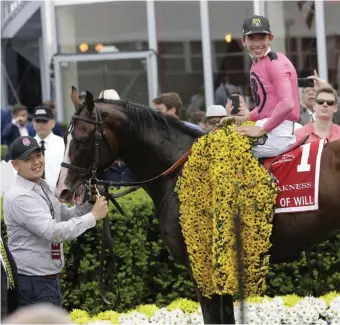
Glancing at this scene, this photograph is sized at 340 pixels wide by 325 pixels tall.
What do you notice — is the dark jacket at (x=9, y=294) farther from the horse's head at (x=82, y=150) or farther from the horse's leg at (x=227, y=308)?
the horse's leg at (x=227, y=308)

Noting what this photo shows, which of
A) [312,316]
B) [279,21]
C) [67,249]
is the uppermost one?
[279,21]

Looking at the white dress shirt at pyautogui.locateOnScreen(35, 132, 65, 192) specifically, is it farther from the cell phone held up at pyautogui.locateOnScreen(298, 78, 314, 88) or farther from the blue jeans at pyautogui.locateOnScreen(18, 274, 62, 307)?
the blue jeans at pyautogui.locateOnScreen(18, 274, 62, 307)

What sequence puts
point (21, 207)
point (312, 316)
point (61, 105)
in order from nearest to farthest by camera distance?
point (21, 207) → point (312, 316) → point (61, 105)

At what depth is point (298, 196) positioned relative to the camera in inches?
233

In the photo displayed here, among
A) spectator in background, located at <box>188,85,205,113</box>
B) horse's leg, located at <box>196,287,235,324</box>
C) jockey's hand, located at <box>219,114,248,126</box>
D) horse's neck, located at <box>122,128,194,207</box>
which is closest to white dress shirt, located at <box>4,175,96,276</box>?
horse's neck, located at <box>122,128,194,207</box>

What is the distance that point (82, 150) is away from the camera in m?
6.06

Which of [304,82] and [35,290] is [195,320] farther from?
[304,82]

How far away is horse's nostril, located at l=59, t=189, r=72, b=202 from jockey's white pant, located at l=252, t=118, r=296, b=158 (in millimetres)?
1224

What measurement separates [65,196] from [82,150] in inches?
12.7

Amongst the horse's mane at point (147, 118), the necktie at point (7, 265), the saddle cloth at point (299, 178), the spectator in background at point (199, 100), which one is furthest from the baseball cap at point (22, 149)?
the spectator in background at point (199, 100)

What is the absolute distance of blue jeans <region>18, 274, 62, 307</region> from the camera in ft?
19.2

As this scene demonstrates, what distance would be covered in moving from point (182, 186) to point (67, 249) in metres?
1.56

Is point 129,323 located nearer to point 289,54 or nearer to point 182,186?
point 182,186

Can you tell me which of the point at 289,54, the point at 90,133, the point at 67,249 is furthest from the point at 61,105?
the point at 90,133
